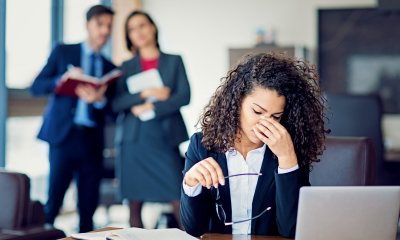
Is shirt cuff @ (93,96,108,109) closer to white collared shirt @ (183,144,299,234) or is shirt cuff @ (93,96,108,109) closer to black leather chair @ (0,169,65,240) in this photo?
black leather chair @ (0,169,65,240)

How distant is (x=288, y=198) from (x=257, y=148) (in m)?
0.24

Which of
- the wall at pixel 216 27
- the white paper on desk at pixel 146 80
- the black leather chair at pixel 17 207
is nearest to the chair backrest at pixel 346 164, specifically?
the black leather chair at pixel 17 207

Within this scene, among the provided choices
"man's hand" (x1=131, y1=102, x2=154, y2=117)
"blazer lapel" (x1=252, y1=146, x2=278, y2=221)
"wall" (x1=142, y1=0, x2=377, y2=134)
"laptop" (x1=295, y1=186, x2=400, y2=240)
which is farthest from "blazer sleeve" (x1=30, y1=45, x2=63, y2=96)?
"wall" (x1=142, y1=0, x2=377, y2=134)

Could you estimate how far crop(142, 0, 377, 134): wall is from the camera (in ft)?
16.1

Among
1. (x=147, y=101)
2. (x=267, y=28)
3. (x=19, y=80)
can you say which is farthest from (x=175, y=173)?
(x=267, y=28)

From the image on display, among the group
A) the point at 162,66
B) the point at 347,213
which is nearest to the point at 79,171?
the point at 162,66

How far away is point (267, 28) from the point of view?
497cm

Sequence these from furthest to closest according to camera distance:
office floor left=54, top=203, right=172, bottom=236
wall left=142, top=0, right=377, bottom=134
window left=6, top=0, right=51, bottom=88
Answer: wall left=142, top=0, right=377, bottom=134
office floor left=54, top=203, right=172, bottom=236
window left=6, top=0, right=51, bottom=88

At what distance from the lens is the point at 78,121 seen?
254 centimetres

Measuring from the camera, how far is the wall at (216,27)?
16.1ft

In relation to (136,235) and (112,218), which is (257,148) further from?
(112,218)

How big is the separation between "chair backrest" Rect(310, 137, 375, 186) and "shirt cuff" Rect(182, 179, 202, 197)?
1.64ft

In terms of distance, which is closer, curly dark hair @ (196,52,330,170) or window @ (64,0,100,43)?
curly dark hair @ (196,52,330,170)

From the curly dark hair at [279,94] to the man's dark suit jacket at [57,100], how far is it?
1305 mm
